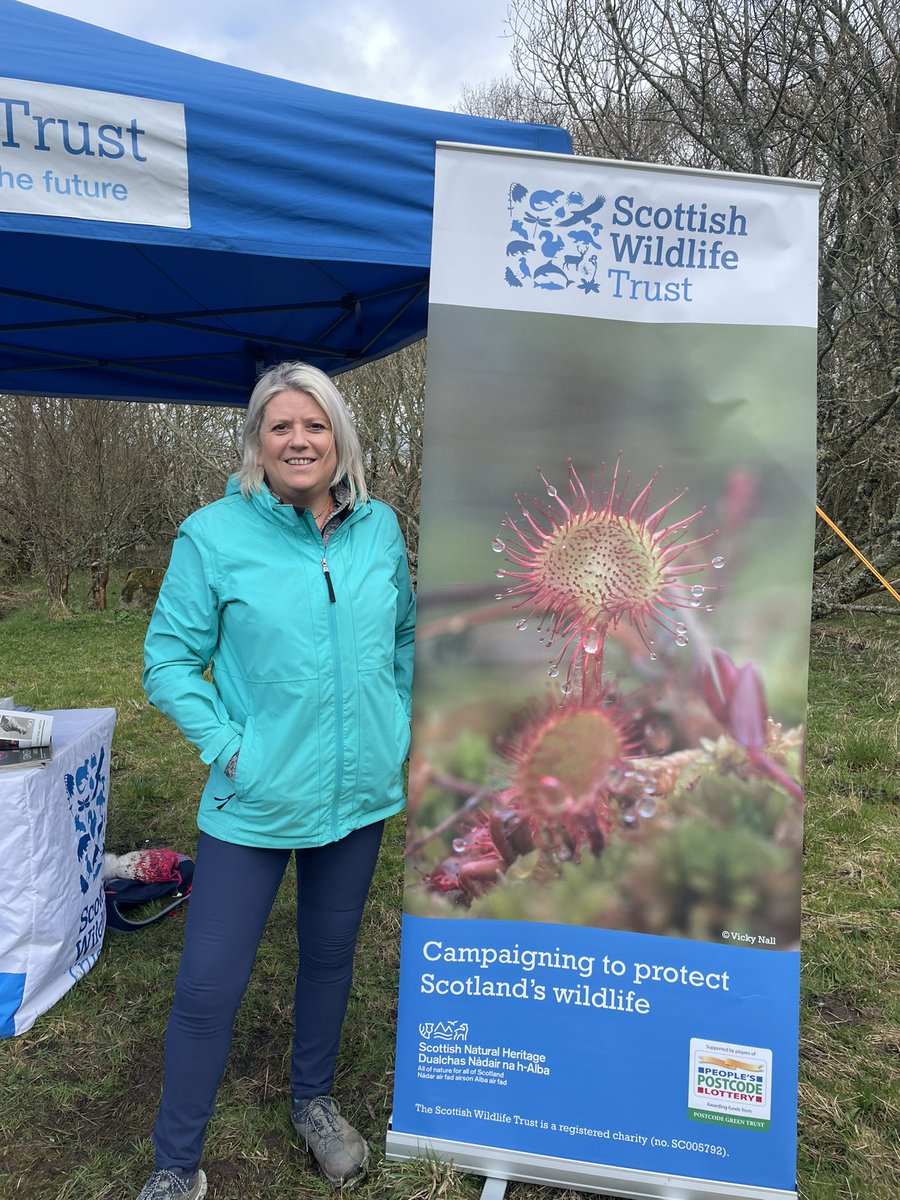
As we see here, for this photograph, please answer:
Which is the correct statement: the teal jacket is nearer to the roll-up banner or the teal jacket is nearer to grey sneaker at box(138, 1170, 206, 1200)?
the roll-up banner

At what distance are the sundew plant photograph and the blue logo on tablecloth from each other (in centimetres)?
133

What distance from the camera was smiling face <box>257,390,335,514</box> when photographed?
68.1 inches

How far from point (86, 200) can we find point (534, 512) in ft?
3.60

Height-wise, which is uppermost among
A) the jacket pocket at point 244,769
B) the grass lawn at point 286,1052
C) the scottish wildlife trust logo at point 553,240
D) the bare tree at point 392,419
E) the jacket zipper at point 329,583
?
the bare tree at point 392,419

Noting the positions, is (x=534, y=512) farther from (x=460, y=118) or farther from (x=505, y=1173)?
(x=505, y=1173)

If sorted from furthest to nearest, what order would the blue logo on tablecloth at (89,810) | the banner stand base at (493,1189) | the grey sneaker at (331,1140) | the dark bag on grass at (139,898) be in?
the dark bag on grass at (139,898) < the blue logo on tablecloth at (89,810) < the grey sneaker at (331,1140) < the banner stand base at (493,1189)

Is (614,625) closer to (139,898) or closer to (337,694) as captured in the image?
(337,694)

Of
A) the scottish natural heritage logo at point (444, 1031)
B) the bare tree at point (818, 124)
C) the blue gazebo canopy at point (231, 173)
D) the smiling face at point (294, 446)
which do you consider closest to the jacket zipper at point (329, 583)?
the smiling face at point (294, 446)

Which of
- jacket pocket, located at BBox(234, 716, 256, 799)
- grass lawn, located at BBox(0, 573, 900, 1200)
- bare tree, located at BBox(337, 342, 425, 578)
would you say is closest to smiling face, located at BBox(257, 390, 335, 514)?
jacket pocket, located at BBox(234, 716, 256, 799)

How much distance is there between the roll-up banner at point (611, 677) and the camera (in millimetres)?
1750

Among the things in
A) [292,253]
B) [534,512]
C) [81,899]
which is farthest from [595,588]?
[81,899]

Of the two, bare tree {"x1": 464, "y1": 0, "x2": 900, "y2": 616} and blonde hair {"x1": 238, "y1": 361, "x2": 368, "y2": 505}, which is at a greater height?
bare tree {"x1": 464, "y1": 0, "x2": 900, "y2": 616}

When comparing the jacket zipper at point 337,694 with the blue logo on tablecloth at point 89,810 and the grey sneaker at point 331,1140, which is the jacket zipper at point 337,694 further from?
the blue logo on tablecloth at point 89,810

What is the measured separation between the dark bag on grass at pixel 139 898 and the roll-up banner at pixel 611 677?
1539mm
